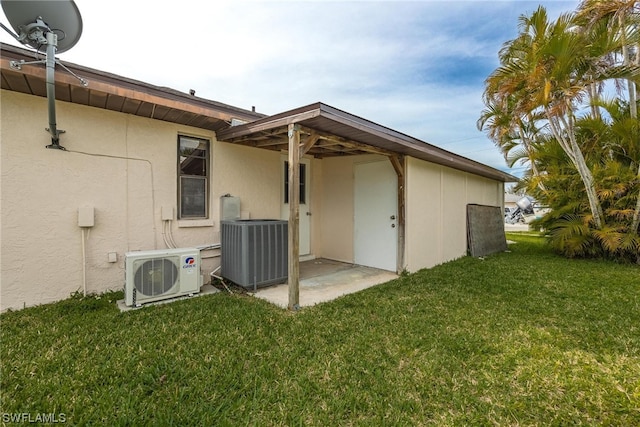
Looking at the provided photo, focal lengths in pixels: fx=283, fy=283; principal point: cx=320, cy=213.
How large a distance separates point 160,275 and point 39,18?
2.99 meters

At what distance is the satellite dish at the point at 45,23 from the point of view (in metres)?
2.79

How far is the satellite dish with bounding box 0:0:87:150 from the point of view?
9.16 ft

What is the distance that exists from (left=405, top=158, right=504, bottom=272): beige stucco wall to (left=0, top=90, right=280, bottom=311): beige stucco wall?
3.75m

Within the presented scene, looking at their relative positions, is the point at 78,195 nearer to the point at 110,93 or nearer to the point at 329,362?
the point at 110,93

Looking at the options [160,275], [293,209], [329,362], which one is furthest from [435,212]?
[160,275]

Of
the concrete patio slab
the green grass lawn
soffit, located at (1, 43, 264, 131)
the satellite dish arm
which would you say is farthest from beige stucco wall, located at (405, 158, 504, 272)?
the satellite dish arm

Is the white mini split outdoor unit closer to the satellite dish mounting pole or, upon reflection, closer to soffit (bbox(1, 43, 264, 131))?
the satellite dish mounting pole

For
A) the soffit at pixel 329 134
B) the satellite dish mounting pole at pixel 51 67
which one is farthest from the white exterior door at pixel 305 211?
the satellite dish mounting pole at pixel 51 67

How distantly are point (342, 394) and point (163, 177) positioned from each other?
12.6 ft

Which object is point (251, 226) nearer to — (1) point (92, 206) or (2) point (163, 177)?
(2) point (163, 177)

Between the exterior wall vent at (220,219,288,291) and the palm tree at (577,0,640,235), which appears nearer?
the exterior wall vent at (220,219,288,291)

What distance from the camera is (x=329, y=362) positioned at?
242 centimetres

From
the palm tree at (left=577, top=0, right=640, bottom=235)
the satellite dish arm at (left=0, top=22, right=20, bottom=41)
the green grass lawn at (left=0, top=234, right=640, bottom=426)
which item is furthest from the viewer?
the palm tree at (left=577, top=0, right=640, bottom=235)

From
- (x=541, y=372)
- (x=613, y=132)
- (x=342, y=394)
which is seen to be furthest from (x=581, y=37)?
(x=342, y=394)
